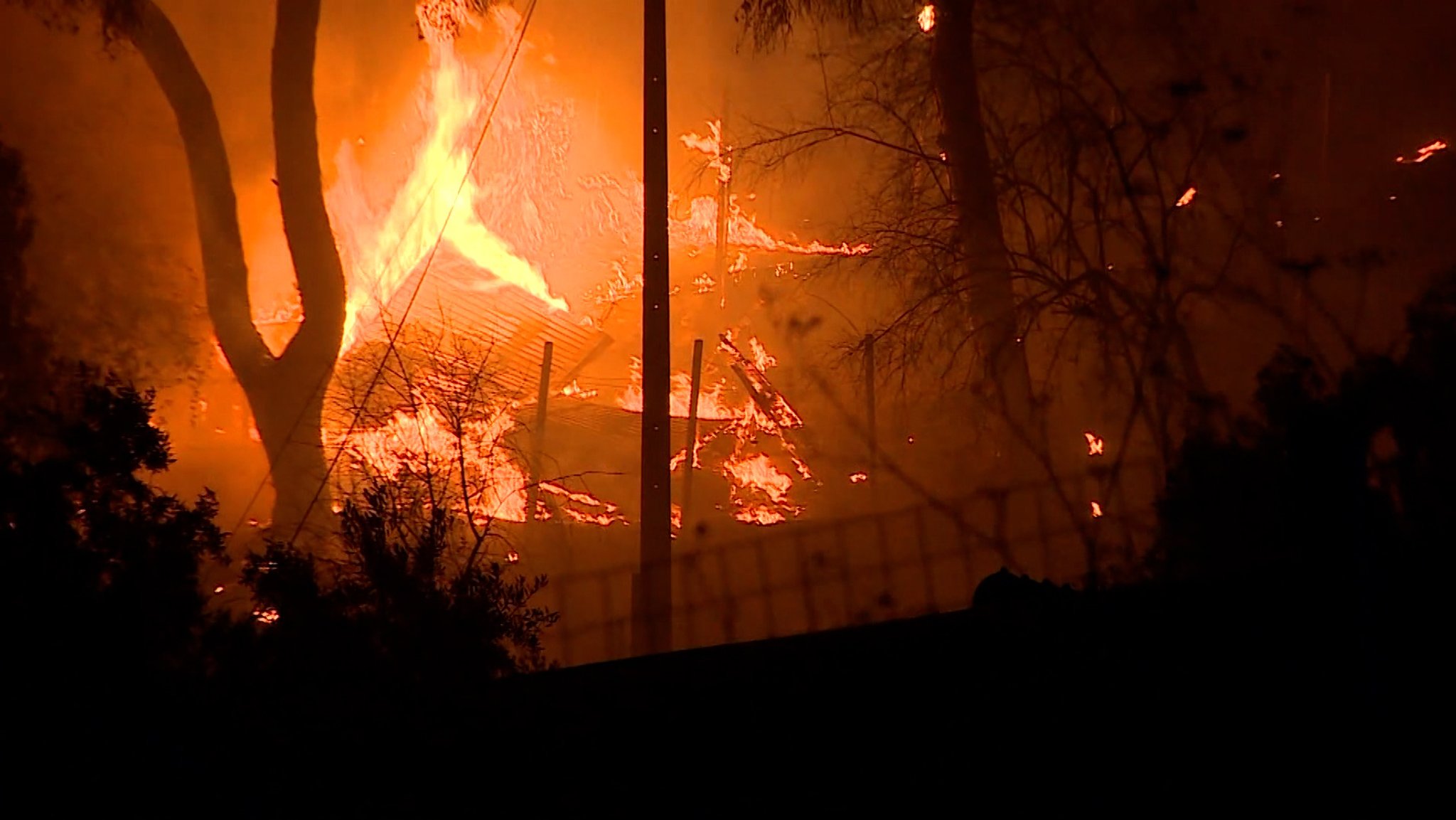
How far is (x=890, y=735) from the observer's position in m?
4.34

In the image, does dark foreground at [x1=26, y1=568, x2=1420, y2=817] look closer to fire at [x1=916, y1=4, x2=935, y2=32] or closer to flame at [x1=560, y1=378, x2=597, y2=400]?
flame at [x1=560, y1=378, x2=597, y2=400]

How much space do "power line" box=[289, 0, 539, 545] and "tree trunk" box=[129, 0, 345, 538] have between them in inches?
14.0

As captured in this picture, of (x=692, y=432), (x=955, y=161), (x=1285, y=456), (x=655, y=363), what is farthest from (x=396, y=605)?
(x=955, y=161)

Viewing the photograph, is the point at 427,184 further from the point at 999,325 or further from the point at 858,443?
the point at 999,325

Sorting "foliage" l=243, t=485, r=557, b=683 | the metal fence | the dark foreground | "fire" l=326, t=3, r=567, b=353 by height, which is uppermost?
"fire" l=326, t=3, r=567, b=353

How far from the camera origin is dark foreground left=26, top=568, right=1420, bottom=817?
3896 millimetres

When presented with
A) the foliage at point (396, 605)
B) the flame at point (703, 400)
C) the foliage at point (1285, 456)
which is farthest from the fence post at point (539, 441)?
the foliage at point (1285, 456)

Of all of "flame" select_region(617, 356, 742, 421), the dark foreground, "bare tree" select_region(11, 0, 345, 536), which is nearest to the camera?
the dark foreground

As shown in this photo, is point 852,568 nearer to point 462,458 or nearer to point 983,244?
point 983,244

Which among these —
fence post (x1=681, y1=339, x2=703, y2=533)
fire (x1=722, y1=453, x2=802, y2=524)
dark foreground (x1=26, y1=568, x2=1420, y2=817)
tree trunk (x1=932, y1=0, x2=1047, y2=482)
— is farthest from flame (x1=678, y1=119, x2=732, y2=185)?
dark foreground (x1=26, y1=568, x2=1420, y2=817)

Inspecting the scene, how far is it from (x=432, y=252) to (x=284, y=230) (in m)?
1.17

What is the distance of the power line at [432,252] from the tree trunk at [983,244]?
3.59m

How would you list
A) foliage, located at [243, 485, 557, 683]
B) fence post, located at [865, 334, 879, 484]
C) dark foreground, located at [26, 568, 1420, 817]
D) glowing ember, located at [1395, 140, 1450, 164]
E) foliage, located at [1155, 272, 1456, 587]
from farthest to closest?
glowing ember, located at [1395, 140, 1450, 164] < fence post, located at [865, 334, 879, 484] < foliage, located at [1155, 272, 1456, 587] < foliage, located at [243, 485, 557, 683] < dark foreground, located at [26, 568, 1420, 817]

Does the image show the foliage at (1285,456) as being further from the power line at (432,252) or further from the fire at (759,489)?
the power line at (432,252)
